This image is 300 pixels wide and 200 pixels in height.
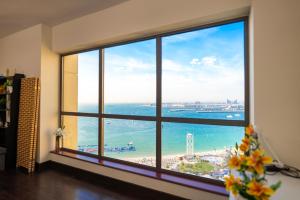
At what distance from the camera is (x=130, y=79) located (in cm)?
326

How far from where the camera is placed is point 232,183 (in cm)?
83

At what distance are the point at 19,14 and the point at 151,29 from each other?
2.44m

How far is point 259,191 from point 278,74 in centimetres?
145

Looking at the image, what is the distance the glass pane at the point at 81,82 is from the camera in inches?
144

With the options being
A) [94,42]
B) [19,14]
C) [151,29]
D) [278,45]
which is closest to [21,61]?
[19,14]

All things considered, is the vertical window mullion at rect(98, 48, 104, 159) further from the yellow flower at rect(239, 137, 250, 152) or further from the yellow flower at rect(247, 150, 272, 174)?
the yellow flower at rect(247, 150, 272, 174)

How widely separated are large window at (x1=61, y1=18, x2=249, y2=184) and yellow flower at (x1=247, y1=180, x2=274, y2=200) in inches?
66.5

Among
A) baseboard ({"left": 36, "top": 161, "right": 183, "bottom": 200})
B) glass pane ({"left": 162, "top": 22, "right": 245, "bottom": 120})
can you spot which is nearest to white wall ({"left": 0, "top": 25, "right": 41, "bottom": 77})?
baseboard ({"left": 36, "top": 161, "right": 183, "bottom": 200})

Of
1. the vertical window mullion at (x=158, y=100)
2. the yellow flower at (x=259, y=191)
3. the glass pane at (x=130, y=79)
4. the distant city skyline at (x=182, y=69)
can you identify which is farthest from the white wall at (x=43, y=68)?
the yellow flower at (x=259, y=191)

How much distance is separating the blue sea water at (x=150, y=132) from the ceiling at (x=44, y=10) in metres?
1.66

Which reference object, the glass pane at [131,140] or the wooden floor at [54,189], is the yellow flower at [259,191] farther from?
the glass pane at [131,140]

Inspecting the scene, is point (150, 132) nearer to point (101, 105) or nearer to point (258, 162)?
point (101, 105)

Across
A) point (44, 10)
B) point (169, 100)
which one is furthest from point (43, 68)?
point (169, 100)

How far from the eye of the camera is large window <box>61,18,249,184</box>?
242 cm
